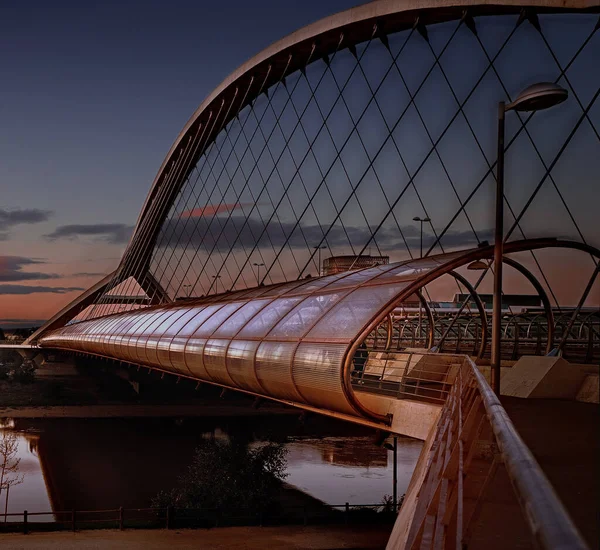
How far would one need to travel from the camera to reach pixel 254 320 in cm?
2202

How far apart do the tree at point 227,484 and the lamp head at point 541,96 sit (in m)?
25.4

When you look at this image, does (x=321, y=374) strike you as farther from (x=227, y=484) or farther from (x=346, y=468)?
(x=346, y=468)

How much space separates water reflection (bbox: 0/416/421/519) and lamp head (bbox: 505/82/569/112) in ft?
106

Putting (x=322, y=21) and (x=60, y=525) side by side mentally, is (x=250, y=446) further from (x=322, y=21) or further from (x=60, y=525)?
(x=322, y=21)

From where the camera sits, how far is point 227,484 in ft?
125

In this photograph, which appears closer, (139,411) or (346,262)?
(346,262)

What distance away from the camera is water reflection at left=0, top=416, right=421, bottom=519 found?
44344 millimetres

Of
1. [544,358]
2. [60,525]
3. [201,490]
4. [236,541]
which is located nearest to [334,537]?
[236,541]

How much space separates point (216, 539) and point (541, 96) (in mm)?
22758

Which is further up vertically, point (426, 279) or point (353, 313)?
point (426, 279)

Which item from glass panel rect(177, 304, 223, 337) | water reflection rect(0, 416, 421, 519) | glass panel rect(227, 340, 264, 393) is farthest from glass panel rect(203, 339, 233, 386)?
water reflection rect(0, 416, 421, 519)

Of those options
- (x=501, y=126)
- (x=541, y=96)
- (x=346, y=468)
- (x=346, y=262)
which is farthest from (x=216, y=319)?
(x=346, y=262)

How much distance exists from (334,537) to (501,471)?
24.2 meters

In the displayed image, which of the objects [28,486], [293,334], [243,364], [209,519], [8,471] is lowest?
[28,486]
